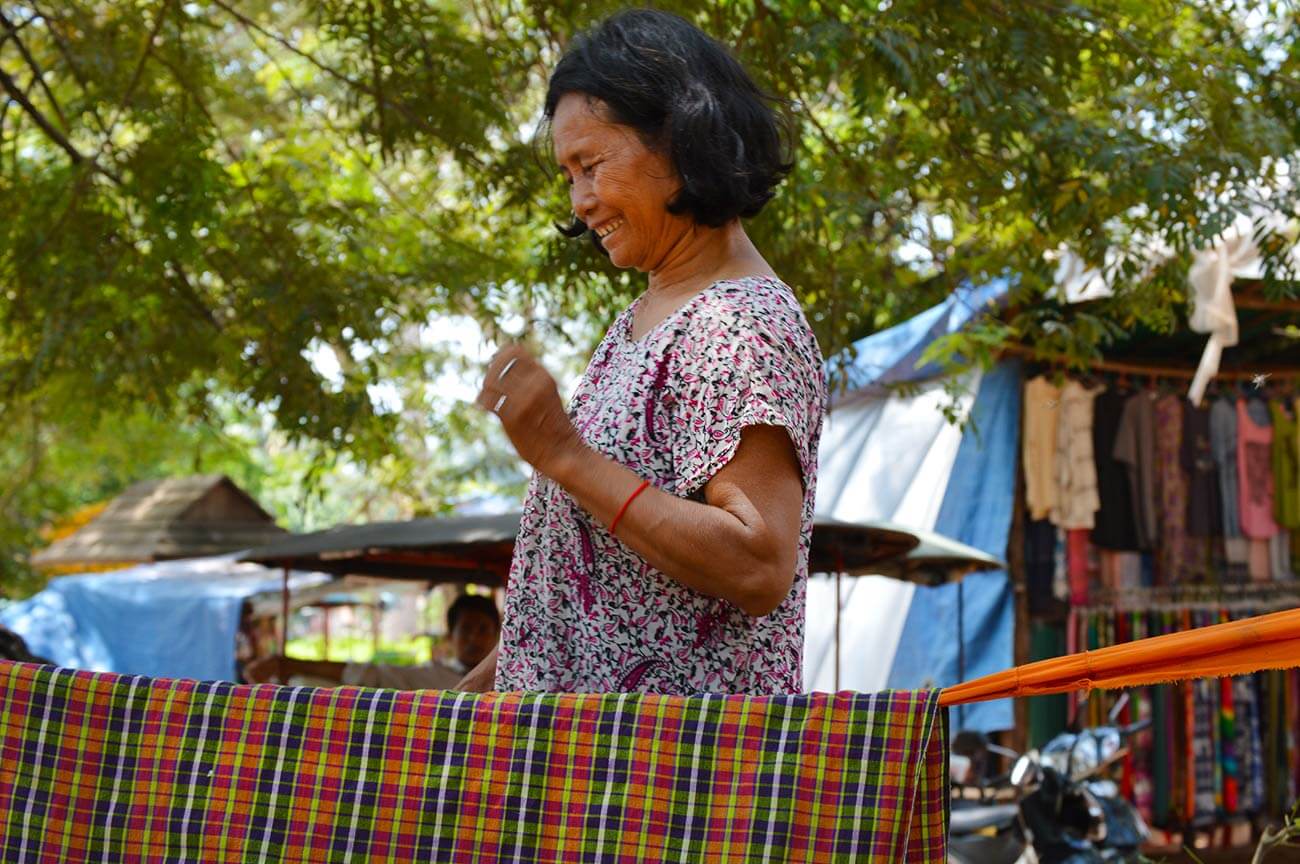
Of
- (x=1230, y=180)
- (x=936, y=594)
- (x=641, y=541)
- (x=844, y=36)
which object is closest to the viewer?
(x=641, y=541)

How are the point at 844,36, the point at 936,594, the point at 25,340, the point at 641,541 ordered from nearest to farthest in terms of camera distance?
the point at 641,541, the point at 844,36, the point at 25,340, the point at 936,594

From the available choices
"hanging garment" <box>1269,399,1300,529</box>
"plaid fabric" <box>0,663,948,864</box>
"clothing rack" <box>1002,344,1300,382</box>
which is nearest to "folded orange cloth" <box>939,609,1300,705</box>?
"plaid fabric" <box>0,663,948,864</box>

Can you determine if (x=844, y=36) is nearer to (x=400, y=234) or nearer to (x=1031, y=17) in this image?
→ (x=1031, y=17)

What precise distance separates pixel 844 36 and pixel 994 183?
1164 mm

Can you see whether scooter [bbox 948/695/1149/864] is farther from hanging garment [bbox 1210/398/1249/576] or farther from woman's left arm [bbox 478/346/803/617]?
woman's left arm [bbox 478/346/803/617]

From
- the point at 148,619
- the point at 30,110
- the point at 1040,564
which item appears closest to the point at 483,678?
the point at 30,110

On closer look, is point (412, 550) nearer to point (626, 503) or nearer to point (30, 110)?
point (30, 110)

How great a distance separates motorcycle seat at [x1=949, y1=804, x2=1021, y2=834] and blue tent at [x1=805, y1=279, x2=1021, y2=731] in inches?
55.6

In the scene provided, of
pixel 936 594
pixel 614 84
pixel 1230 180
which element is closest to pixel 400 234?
pixel 936 594

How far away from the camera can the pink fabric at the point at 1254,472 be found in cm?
920

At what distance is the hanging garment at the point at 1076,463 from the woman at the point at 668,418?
7423mm

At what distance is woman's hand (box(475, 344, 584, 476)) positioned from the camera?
67.0 inches

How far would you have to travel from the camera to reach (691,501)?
171cm

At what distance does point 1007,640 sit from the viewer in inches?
362
